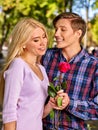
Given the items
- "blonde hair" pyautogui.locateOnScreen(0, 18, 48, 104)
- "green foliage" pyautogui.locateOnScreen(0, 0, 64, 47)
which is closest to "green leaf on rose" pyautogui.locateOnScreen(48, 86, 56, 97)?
"blonde hair" pyautogui.locateOnScreen(0, 18, 48, 104)

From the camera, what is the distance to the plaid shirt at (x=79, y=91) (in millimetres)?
2789

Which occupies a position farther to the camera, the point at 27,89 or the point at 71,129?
the point at 71,129

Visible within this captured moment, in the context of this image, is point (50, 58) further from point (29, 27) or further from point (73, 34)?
point (29, 27)

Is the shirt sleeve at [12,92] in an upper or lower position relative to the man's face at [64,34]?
lower

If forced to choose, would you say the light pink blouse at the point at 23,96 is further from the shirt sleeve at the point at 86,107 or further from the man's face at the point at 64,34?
the man's face at the point at 64,34

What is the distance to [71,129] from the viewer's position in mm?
2822

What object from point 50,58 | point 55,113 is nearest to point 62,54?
point 50,58

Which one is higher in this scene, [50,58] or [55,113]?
[50,58]

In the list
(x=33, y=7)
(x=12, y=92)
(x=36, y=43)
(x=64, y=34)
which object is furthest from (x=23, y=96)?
(x=33, y=7)

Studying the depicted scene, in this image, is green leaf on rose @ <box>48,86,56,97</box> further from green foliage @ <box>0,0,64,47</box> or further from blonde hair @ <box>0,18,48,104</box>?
green foliage @ <box>0,0,64,47</box>

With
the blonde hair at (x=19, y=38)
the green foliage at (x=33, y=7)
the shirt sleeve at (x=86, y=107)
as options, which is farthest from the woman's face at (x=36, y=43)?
the green foliage at (x=33, y=7)

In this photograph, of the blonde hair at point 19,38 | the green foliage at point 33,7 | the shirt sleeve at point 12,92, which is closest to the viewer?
the shirt sleeve at point 12,92

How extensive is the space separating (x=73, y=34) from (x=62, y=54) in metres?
0.17

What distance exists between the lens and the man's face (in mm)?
2943
